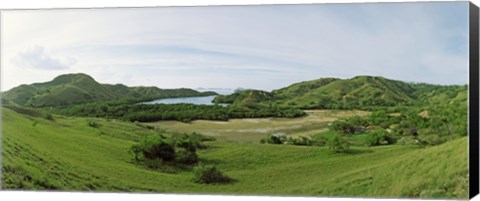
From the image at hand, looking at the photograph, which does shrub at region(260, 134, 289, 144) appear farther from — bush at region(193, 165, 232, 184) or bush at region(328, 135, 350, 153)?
bush at region(193, 165, 232, 184)

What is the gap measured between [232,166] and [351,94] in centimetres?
221

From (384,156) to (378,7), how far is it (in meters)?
2.29

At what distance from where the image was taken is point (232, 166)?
13.2 m

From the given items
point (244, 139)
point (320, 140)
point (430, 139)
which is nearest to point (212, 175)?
point (244, 139)

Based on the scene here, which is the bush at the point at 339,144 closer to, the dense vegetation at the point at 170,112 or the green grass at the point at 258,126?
the green grass at the point at 258,126

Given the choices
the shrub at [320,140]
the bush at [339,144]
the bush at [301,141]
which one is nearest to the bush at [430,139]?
the bush at [339,144]

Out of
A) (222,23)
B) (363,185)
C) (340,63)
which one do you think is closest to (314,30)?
(340,63)

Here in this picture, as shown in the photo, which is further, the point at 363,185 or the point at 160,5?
the point at 160,5

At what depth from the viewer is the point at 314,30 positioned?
13.0 meters

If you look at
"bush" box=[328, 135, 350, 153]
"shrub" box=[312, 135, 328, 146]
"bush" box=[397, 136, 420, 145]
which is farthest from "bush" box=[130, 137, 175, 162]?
"bush" box=[397, 136, 420, 145]

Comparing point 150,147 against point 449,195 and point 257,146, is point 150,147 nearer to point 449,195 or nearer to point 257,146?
point 257,146

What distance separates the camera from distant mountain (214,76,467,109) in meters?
12.4

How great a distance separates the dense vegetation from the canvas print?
0.02 m

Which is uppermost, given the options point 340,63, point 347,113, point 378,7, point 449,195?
point 378,7
